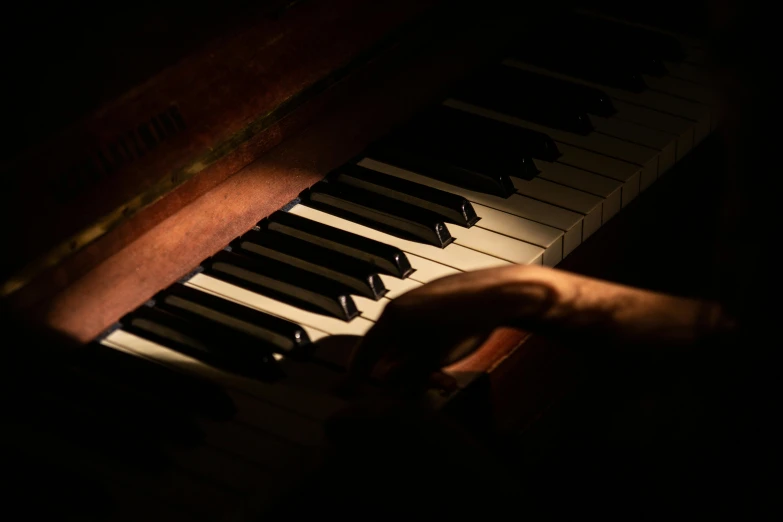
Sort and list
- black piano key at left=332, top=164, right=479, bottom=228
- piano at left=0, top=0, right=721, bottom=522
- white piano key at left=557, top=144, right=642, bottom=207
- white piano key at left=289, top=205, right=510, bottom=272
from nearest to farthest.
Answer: piano at left=0, top=0, right=721, bottom=522 < white piano key at left=289, top=205, right=510, bottom=272 < black piano key at left=332, top=164, right=479, bottom=228 < white piano key at left=557, top=144, right=642, bottom=207

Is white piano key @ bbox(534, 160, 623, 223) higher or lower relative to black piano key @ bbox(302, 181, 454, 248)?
lower

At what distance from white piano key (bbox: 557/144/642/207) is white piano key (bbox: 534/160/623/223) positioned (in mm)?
14

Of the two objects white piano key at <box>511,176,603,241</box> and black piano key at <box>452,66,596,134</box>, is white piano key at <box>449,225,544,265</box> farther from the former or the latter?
black piano key at <box>452,66,596,134</box>

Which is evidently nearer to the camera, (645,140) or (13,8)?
(13,8)

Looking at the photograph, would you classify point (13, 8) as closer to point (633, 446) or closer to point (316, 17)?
point (316, 17)

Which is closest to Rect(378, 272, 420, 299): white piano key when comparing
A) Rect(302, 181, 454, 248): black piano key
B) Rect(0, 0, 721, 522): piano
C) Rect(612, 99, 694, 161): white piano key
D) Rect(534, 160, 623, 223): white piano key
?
Rect(0, 0, 721, 522): piano

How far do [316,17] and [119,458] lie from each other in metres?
0.88

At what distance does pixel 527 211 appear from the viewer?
185cm

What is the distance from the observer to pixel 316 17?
185 centimetres

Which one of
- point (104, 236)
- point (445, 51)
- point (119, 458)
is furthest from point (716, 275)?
point (445, 51)

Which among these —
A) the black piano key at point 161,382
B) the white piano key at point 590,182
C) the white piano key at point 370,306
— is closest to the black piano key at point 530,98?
the white piano key at point 590,182

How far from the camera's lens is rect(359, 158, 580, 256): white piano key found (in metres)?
1.80

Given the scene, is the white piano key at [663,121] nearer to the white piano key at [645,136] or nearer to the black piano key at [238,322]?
the white piano key at [645,136]

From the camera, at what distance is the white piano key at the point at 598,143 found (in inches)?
79.2
